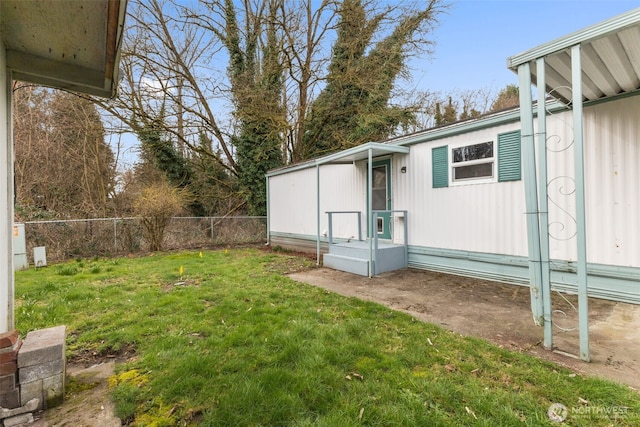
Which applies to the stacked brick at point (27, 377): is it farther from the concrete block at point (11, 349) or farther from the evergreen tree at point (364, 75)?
the evergreen tree at point (364, 75)

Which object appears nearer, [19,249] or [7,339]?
[7,339]

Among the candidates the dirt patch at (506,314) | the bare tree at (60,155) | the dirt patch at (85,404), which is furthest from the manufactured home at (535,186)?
the bare tree at (60,155)

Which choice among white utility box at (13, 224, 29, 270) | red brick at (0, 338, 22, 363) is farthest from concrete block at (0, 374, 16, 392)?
white utility box at (13, 224, 29, 270)

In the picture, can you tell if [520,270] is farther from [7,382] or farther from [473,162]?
[7,382]

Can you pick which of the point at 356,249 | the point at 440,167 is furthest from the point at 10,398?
the point at 440,167

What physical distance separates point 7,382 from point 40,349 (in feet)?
0.74

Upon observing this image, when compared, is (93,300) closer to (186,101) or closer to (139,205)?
(139,205)

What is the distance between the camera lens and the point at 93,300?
4.18 metres

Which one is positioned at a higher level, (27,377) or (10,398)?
(27,377)

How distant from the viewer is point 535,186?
8.75ft

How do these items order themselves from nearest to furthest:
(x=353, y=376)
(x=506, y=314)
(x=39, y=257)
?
(x=353, y=376)
(x=506, y=314)
(x=39, y=257)

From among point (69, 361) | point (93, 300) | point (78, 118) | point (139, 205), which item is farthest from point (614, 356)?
point (78, 118)

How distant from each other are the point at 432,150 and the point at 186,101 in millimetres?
10816

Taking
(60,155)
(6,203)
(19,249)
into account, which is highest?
(60,155)
